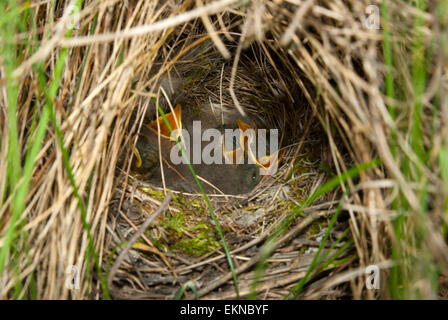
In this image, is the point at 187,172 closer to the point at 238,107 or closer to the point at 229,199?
the point at 229,199

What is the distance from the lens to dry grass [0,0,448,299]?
709mm

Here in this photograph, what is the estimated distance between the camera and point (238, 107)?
84 centimetres

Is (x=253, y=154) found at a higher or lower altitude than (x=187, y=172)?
higher

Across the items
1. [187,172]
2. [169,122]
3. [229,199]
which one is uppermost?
[169,122]

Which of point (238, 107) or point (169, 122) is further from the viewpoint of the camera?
point (169, 122)

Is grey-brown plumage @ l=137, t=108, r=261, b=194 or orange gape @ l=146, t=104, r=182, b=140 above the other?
orange gape @ l=146, t=104, r=182, b=140

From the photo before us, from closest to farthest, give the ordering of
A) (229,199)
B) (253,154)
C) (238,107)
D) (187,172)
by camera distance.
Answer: (238,107) < (229,199) < (187,172) < (253,154)

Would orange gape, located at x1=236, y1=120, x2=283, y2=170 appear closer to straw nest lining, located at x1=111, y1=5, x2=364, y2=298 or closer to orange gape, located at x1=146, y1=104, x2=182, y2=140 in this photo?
straw nest lining, located at x1=111, y1=5, x2=364, y2=298

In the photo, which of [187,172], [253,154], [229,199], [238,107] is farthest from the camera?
[253,154]

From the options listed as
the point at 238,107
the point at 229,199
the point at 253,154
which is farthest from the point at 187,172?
the point at 238,107

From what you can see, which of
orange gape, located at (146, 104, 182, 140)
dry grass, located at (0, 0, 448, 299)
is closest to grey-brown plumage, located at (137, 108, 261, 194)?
orange gape, located at (146, 104, 182, 140)

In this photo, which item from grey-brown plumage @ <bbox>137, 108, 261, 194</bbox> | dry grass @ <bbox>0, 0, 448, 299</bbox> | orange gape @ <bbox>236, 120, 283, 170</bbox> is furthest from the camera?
orange gape @ <bbox>236, 120, 283, 170</bbox>
